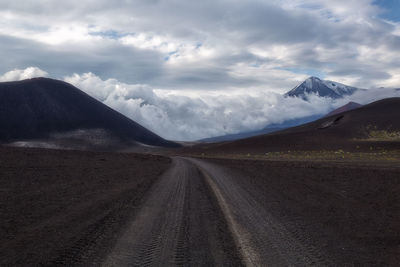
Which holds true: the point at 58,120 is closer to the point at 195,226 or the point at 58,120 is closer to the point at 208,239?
the point at 195,226

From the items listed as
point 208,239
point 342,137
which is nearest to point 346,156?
point 342,137

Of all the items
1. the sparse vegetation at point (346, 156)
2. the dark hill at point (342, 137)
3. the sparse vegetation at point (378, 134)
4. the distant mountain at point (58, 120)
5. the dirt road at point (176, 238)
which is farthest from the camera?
the distant mountain at point (58, 120)

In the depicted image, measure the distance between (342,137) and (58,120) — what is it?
119186 millimetres

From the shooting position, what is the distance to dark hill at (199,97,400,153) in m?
89.6

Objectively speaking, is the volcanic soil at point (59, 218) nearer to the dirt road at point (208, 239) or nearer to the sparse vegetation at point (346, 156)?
the dirt road at point (208, 239)

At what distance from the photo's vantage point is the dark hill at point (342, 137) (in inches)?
3526

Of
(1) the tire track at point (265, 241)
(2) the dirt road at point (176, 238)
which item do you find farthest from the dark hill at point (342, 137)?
(2) the dirt road at point (176, 238)

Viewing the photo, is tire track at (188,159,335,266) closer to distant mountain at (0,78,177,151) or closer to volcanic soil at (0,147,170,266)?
volcanic soil at (0,147,170,266)

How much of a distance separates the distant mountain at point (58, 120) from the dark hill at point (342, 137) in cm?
6902

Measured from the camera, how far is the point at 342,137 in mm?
103688

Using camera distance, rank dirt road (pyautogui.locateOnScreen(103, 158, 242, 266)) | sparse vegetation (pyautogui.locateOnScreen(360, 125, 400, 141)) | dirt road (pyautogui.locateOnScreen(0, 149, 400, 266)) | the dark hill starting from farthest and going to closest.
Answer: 1. sparse vegetation (pyautogui.locateOnScreen(360, 125, 400, 141))
2. the dark hill
3. dirt road (pyautogui.locateOnScreen(0, 149, 400, 266))
4. dirt road (pyautogui.locateOnScreen(103, 158, 242, 266))

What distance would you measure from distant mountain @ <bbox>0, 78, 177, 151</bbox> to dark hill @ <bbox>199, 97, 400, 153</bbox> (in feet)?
226

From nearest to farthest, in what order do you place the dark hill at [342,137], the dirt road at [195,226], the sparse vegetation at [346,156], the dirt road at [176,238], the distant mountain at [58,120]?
the dirt road at [176,238] → the dirt road at [195,226] → the sparse vegetation at [346,156] → the dark hill at [342,137] → the distant mountain at [58,120]

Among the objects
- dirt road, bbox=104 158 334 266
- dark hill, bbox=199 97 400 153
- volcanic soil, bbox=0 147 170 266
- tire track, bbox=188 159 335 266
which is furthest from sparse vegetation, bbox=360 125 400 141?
dirt road, bbox=104 158 334 266
